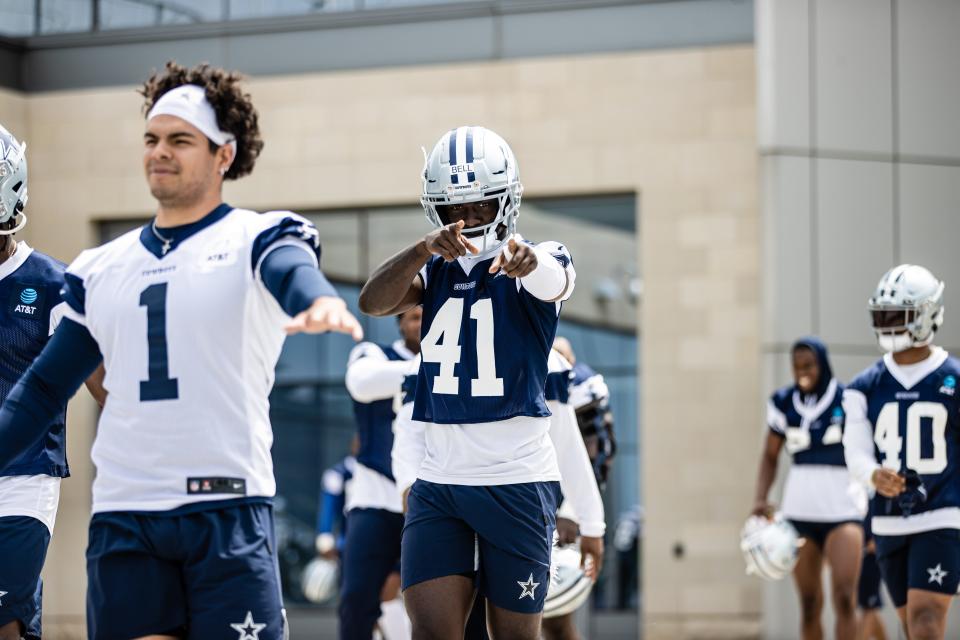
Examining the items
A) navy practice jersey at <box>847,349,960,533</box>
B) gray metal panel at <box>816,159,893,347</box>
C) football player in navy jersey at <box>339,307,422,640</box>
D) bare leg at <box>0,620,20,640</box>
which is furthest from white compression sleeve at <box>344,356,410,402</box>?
gray metal panel at <box>816,159,893,347</box>

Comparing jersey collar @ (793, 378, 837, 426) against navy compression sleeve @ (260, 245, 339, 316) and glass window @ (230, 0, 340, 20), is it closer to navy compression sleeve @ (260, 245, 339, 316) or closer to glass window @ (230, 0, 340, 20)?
glass window @ (230, 0, 340, 20)

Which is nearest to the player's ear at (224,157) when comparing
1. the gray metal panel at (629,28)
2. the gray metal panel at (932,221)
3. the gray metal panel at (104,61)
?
the gray metal panel at (629,28)

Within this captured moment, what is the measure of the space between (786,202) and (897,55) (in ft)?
6.09

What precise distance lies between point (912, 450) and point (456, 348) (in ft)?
12.6

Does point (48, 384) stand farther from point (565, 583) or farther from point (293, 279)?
point (565, 583)

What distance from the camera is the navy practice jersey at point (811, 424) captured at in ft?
37.9

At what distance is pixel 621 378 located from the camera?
16.0 m

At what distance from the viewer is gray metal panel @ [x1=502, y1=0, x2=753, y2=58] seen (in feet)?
51.8

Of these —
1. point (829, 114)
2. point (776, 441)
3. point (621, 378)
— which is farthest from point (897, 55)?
point (776, 441)

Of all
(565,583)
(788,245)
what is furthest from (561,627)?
(788,245)

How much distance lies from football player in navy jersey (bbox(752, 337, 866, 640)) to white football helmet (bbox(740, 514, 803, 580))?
0.82 ft

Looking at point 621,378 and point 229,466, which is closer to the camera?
point 229,466

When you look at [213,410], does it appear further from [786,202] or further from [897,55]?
[897,55]

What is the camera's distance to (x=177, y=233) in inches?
200
